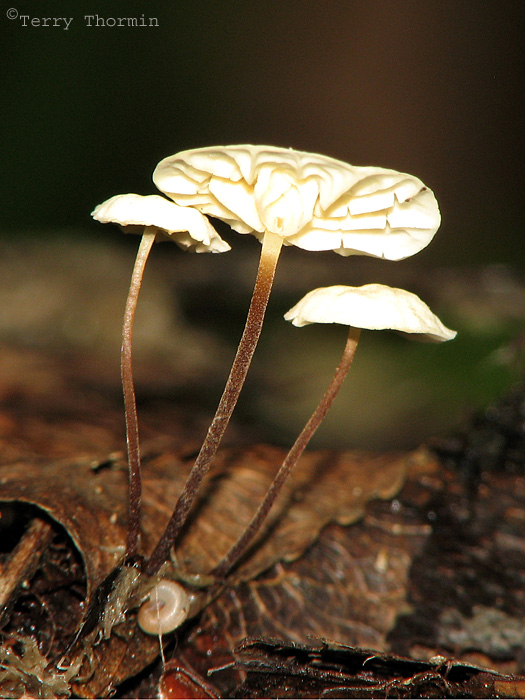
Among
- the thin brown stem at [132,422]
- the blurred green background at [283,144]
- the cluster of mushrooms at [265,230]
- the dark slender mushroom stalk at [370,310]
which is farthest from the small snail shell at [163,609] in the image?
the blurred green background at [283,144]

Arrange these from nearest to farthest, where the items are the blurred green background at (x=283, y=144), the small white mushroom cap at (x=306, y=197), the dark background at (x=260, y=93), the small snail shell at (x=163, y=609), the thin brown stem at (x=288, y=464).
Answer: the small white mushroom cap at (x=306, y=197) → the small snail shell at (x=163, y=609) → the thin brown stem at (x=288, y=464) → the blurred green background at (x=283, y=144) → the dark background at (x=260, y=93)

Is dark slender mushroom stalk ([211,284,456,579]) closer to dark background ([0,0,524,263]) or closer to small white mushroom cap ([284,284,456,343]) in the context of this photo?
small white mushroom cap ([284,284,456,343])

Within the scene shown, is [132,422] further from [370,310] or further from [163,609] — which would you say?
[370,310]

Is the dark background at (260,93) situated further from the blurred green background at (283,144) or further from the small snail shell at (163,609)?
the small snail shell at (163,609)

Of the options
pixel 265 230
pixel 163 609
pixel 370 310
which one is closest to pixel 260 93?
pixel 265 230

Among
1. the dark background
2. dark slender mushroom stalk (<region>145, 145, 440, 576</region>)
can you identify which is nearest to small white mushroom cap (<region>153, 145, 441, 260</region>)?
dark slender mushroom stalk (<region>145, 145, 440, 576</region>)

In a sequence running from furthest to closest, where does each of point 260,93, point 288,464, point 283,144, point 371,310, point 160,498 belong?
point 283,144
point 260,93
point 160,498
point 288,464
point 371,310

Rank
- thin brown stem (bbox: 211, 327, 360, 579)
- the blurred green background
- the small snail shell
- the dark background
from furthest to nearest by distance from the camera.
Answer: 1. the dark background
2. the blurred green background
3. thin brown stem (bbox: 211, 327, 360, 579)
4. the small snail shell
